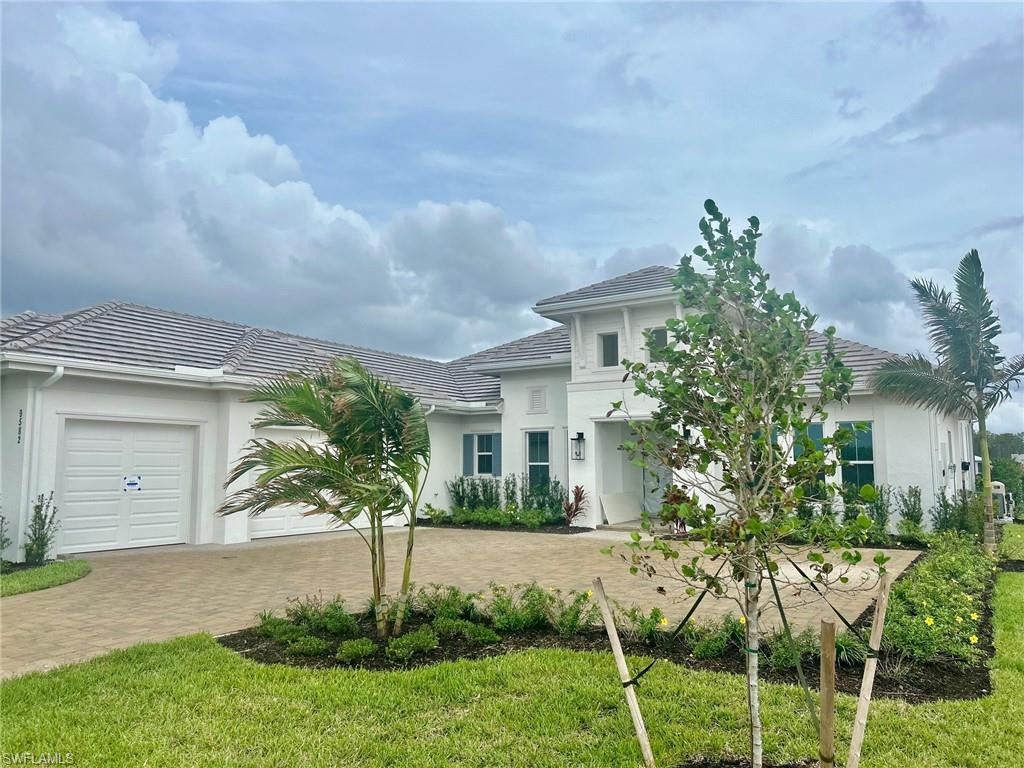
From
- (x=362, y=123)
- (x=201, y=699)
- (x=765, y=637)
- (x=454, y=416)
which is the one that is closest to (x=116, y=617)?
(x=201, y=699)

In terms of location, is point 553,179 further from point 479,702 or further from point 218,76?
point 479,702

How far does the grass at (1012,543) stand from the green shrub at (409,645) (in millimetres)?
10594

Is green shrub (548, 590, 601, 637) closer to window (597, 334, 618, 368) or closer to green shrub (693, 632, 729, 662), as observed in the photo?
green shrub (693, 632, 729, 662)

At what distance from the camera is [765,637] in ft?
17.9

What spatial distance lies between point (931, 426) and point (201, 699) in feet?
47.8

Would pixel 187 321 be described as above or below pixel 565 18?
below

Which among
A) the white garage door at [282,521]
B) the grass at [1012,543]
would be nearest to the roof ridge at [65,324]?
the white garage door at [282,521]

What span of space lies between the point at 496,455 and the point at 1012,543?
12.2 metres

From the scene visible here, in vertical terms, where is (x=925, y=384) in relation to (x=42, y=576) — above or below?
above

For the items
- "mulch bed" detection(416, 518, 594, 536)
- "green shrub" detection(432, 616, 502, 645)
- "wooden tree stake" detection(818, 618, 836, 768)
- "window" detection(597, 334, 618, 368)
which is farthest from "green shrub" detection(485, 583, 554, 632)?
"window" detection(597, 334, 618, 368)

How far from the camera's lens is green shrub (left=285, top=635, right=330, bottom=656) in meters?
5.41

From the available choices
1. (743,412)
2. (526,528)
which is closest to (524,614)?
(743,412)

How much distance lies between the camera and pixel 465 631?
19.3ft

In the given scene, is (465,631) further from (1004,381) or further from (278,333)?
(278,333)
